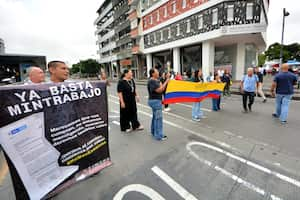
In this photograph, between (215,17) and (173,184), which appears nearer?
(173,184)

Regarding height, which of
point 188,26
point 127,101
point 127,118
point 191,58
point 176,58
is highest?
point 188,26

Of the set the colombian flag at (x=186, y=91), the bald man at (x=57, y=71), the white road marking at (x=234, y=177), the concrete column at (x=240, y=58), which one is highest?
the concrete column at (x=240, y=58)

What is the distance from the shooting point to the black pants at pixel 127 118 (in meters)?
4.91

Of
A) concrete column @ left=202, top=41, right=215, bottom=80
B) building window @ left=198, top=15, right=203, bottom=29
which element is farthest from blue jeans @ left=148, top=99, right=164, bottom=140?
building window @ left=198, top=15, right=203, bottom=29

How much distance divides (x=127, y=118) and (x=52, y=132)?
3158 mm

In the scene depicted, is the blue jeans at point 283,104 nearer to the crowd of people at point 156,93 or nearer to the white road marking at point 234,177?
the crowd of people at point 156,93

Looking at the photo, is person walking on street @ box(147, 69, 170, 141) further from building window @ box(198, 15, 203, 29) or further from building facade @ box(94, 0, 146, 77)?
building facade @ box(94, 0, 146, 77)

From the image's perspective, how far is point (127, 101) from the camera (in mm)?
4758

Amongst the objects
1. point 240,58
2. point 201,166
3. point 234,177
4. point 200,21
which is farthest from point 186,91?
point 240,58

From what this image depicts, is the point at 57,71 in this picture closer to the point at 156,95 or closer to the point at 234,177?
the point at 156,95

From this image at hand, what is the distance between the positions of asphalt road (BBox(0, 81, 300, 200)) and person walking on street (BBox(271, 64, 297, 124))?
0.48m

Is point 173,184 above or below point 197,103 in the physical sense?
below

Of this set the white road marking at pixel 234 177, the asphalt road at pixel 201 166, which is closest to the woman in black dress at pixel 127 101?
the asphalt road at pixel 201 166

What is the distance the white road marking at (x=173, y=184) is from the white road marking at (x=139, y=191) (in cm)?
29
